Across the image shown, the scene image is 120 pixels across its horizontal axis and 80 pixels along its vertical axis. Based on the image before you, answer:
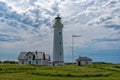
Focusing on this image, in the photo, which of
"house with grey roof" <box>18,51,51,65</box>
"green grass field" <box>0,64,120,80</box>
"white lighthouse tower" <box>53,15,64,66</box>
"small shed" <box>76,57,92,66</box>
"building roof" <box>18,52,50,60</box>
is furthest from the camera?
"small shed" <box>76,57,92,66</box>

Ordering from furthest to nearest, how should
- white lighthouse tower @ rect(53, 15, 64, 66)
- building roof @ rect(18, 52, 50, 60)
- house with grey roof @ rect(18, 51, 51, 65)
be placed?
building roof @ rect(18, 52, 50, 60) < house with grey roof @ rect(18, 51, 51, 65) < white lighthouse tower @ rect(53, 15, 64, 66)

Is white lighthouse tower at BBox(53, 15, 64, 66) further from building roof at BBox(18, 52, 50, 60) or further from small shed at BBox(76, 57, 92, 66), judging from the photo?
Answer: small shed at BBox(76, 57, 92, 66)

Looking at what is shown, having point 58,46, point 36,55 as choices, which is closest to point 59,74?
point 58,46

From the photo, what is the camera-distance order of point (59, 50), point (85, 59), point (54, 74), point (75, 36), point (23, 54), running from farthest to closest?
point (85, 59) < point (23, 54) < point (75, 36) < point (59, 50) < point (54, 74)

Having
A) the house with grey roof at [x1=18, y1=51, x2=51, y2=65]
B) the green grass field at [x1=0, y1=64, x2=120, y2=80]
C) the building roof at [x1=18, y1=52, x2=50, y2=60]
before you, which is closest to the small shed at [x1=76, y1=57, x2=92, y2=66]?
the building roof at [x1=18, y1=52, x2=50, y2=60]

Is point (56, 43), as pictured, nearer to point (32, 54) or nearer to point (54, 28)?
point (54, 28)

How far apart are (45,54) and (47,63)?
4.34 meters

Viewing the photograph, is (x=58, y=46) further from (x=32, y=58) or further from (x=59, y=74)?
(x=59, y=74)

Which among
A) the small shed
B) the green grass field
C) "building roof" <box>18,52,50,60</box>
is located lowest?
the green grass field

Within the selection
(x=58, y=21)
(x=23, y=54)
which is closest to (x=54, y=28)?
(x=58, y=21)

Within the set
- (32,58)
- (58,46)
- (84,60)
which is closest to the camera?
(58,46)

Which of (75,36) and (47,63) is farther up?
(75,36)

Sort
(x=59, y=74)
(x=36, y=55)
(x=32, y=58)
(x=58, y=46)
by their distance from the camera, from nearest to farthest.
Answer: (x=59, y=74)
(x=58, y=46)
(x=32, y=58)
(x=36, y=55)

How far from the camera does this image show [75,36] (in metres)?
97.4
